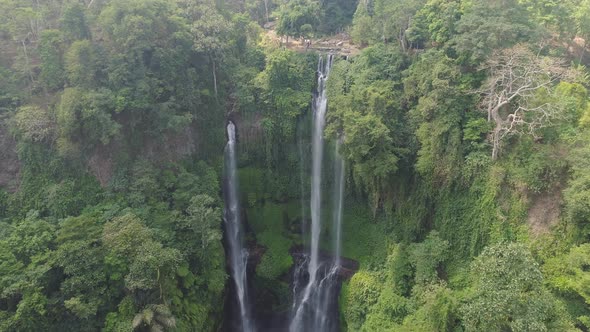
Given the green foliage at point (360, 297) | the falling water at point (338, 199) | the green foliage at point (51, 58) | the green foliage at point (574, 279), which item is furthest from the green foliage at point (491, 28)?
the green foliage at point (51, 58)

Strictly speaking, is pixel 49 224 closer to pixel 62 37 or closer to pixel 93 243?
pixel 93 243

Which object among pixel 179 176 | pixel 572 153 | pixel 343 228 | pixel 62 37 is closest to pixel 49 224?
pixel 179 176

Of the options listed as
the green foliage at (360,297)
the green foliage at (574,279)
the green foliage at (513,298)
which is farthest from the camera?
the green foliage at (360,297)

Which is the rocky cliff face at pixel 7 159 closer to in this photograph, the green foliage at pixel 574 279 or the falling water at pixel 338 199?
the falling water at pixel 338 199

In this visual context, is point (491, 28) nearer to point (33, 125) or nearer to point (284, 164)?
point (284, 164)

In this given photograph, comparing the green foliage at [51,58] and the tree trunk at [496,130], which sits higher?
the green foliage at [51,58]

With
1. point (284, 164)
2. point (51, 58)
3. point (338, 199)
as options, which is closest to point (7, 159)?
point (51, 58)
